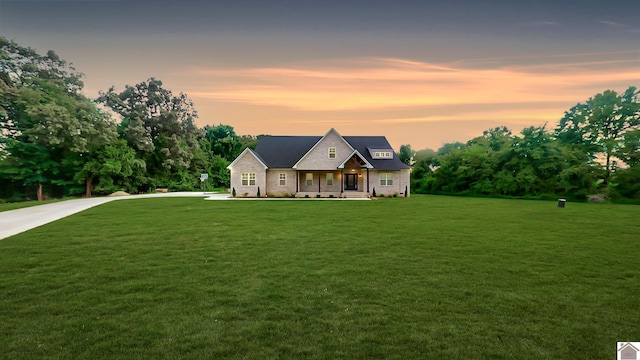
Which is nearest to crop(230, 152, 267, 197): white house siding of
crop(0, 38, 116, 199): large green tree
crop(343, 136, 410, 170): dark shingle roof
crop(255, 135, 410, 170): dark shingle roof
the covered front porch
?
crop(255, 135, 410, 170): dark shingle roof

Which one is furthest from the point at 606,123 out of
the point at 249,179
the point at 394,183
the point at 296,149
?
the point at 249,179

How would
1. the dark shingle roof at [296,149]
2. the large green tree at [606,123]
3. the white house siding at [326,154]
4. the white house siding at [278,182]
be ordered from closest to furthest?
the large green tree at [606,123]
the white house siding at [326,154]
the white house siding at [278,182]
the dark shingle roof at [296,149]

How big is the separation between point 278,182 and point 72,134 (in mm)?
20272

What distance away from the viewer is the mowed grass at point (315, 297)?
344 centimetres

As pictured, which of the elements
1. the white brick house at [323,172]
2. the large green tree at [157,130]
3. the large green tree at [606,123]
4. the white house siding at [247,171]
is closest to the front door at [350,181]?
the white brick house at [323,172]

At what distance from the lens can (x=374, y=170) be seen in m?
32.0

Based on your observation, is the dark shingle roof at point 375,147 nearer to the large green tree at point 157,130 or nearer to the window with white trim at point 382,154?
the window with white trim at point 382,154

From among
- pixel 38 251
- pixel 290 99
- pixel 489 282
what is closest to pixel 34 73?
pixel 290 99

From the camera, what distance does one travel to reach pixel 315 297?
4824 mm

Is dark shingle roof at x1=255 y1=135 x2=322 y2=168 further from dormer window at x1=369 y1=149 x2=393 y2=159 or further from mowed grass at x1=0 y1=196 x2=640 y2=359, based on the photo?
mowed grass at x1=0 y1=196 x2=640 y2=359

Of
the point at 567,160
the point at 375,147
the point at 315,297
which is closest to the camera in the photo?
the point at 315,297

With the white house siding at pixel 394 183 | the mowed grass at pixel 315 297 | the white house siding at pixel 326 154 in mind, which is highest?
the white house siding at pixel 326 154

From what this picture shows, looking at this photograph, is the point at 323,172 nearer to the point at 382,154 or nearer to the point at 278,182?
the point at 278,182

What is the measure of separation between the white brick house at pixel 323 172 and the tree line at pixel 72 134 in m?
14.4
